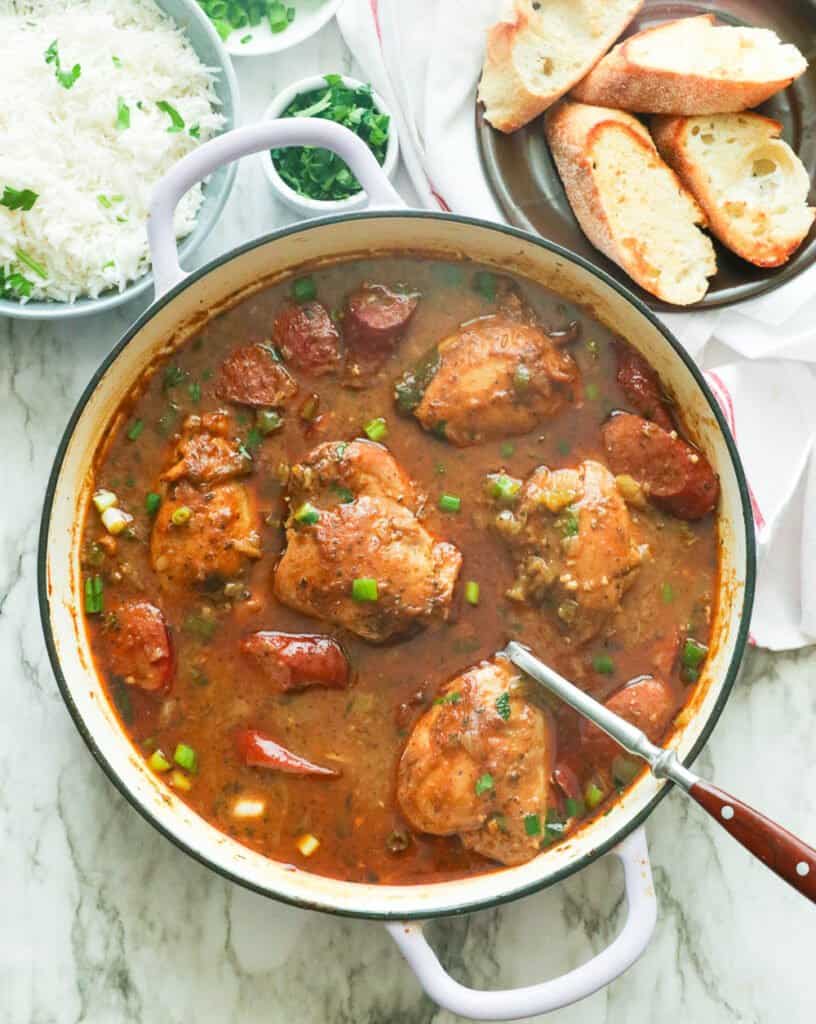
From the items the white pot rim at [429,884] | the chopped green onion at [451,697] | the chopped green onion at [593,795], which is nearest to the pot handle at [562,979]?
the white pot rim at [429,884]

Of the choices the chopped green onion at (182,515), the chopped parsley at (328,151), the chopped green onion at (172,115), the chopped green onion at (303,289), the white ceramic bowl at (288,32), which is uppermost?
the white ceramic bowl at (288,32)

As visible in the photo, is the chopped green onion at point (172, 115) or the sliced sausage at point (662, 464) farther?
the chopped green onion at point (172, 115)

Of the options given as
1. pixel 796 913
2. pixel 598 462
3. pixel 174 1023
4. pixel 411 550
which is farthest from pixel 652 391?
pixel 174 1023

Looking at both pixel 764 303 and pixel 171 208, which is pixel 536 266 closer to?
pixel 764 303

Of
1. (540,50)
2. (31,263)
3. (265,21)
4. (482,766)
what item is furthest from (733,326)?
(31,263)

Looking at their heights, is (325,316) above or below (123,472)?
above

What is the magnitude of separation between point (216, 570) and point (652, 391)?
1420 millimetres

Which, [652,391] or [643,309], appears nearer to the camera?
[643,309]

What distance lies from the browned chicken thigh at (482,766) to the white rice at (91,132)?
1.70 m

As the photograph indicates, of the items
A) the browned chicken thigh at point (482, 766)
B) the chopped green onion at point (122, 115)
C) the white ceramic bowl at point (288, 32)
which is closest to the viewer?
the browned chicken thigh at point (482, 766)

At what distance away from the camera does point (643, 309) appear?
131 inches

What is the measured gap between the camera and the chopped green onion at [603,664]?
3.54 m

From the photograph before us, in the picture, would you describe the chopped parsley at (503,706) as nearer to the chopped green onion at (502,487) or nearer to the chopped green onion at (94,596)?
the chopped green onion at (502,487)

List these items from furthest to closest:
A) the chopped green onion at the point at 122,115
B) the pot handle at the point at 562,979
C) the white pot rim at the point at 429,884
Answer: the chopped green onion at the point at 122,115
the white pot rim at the point at 429,884
the pot handle at the point at 562,979
